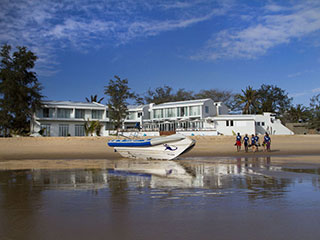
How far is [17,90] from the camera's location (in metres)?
38.8

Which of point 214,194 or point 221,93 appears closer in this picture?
point 214,194

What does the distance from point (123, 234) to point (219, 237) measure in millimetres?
1445

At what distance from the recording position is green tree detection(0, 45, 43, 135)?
38.4 meters

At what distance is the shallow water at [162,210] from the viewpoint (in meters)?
4.55

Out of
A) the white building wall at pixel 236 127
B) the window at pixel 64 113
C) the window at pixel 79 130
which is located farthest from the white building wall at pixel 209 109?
the window at pixel 64 113

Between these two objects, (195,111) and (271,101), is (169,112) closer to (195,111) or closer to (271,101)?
(195,111)

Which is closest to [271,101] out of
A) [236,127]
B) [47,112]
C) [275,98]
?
[275,98]

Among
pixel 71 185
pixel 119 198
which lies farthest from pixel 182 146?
pixel 119 198

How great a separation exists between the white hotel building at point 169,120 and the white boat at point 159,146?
22498mm

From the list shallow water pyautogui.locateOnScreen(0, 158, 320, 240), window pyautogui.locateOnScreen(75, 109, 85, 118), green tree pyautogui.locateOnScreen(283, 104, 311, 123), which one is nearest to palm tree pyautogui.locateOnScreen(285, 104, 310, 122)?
green tree pyautogui.locateOnScreen(283, 104, 311, 123)

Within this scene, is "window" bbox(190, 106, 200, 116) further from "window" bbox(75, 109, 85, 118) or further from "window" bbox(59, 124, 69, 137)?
"window" bbox(59, 124, 69, 137)

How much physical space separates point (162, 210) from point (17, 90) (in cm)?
3848

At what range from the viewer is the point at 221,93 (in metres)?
67.3

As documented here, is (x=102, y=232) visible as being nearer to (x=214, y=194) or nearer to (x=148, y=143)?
(x=214, y=194)
